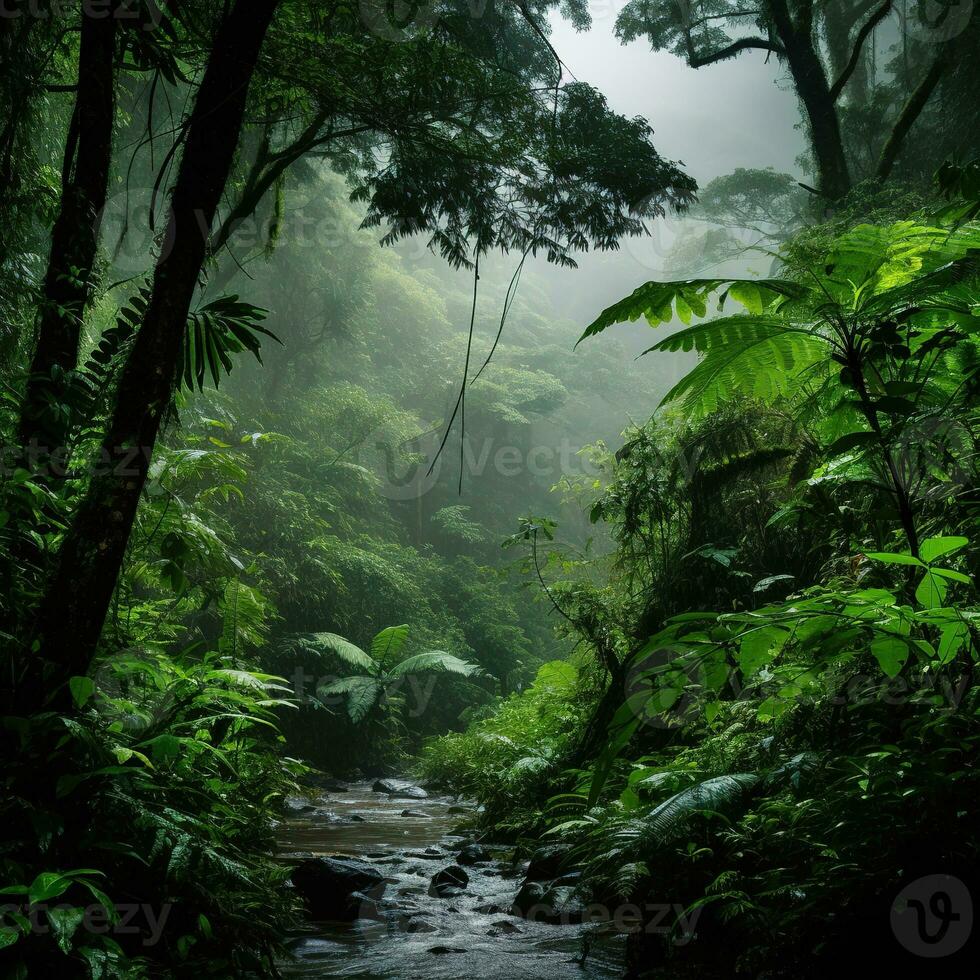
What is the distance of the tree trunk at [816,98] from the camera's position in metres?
8.50

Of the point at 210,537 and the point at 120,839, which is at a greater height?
the point at 210,537

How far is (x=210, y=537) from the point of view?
10.5 feet

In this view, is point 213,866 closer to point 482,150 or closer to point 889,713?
point 889,713

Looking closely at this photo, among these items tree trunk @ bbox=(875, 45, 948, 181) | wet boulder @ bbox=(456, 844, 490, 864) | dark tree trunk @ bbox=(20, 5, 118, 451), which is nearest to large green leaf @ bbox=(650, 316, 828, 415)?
dark tree trunk @ bbox=(20, 5, 118, 451)

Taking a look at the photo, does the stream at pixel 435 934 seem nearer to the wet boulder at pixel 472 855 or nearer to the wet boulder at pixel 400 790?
the wet boulder at pixel 472 855

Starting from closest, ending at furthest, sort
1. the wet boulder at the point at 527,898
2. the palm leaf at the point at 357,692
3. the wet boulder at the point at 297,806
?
the wet boulder at the point at 527,898 → the wet boulder at the point at 297,806 → the palm leaf at the point at 357,692

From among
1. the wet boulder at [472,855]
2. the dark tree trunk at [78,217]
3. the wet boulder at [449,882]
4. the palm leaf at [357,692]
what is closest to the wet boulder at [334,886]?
the wet boulder at [449,882]

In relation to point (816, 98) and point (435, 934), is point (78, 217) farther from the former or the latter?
point (816, 98)

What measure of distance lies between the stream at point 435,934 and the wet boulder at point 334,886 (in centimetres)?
9

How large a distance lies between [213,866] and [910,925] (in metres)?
1.82

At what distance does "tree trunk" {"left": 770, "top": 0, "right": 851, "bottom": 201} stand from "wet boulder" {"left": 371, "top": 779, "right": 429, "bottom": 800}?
8.64 metres

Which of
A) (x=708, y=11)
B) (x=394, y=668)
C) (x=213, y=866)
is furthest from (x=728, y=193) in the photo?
(x=213, y=866)

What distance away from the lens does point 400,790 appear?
373 inches

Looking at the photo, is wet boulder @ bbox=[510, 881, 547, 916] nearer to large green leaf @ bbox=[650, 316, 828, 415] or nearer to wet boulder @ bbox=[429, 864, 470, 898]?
wet boulder @ bbox=[429, 864, 470, 898]
